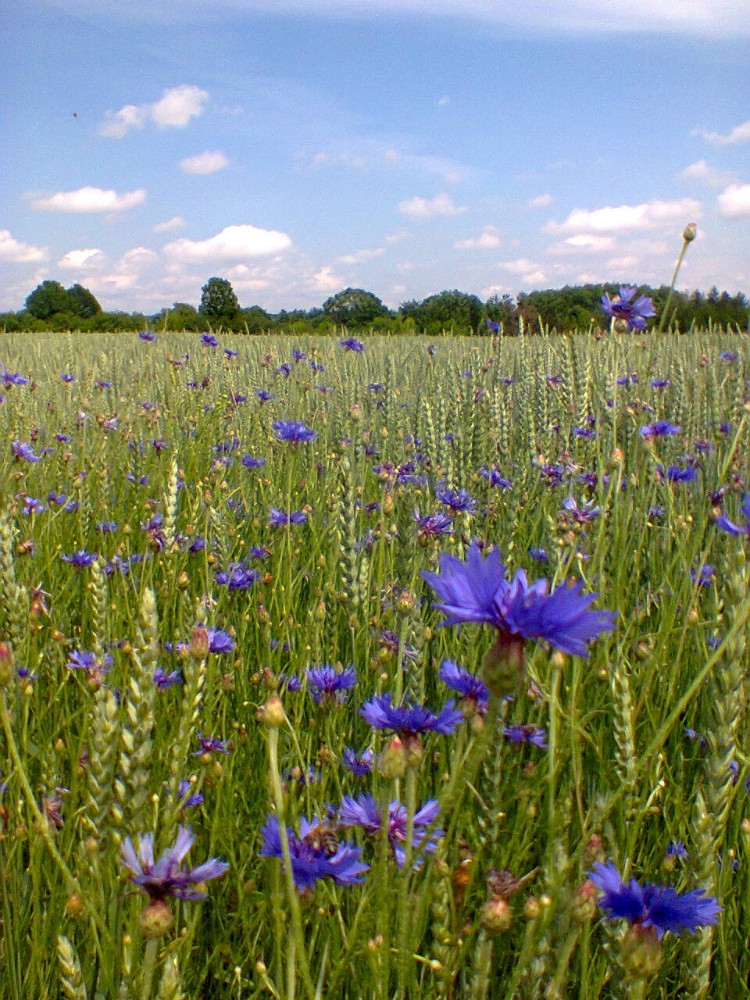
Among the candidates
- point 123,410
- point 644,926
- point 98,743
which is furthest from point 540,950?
point 123,410

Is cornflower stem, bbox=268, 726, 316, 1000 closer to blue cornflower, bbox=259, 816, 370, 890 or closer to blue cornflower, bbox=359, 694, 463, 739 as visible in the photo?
blue cornflower, bbox=259, 816, 370, 890

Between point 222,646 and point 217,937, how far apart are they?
19.6 inches

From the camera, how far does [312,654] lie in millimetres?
1682

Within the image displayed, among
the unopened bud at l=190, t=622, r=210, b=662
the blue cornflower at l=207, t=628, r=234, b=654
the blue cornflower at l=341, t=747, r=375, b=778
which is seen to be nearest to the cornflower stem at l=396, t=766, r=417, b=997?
the unopened bud at l=190, t=622, r=210, b=662

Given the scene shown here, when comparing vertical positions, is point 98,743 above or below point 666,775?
above

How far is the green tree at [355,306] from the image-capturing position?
17.3m

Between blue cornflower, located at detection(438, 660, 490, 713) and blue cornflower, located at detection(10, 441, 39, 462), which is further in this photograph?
blue cornflower, located at detection(10, 441, 39, 462)

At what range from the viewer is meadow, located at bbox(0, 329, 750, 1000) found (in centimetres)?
72

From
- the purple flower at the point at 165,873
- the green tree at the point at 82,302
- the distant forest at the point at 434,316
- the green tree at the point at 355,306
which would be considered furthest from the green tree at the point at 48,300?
the purple flower at the point at 165,873

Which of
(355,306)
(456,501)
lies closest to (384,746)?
(456,501)

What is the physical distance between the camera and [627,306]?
2104 millimetres

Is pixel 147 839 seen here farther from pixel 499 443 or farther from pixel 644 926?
pixel 499 443

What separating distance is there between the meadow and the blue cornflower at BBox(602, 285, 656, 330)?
0.89 feet

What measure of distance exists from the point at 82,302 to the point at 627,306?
43.0 metres
